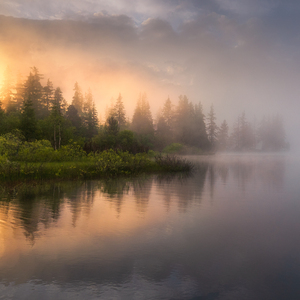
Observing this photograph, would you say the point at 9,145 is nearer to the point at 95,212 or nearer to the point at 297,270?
the point at 95,212

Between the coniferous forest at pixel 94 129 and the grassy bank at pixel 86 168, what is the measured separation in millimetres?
2456

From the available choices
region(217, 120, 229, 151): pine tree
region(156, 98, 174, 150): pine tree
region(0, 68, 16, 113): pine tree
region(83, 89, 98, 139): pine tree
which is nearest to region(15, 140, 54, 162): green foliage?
region(83, 89, 98, 139): pine tree

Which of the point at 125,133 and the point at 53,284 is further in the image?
the point at 125,133

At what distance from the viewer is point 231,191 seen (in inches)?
882

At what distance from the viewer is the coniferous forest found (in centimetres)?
3559

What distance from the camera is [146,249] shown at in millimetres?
9078

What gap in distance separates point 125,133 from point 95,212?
53.4 m

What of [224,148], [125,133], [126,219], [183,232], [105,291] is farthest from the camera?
[224,148]

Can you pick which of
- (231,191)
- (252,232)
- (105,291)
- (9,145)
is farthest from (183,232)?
(9,145)

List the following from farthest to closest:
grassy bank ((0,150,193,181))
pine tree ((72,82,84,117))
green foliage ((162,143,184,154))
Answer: pine tree ((72,82,84,117)), green foliage ((162,143,184,154)), grassy bank ((0,150,193,181))

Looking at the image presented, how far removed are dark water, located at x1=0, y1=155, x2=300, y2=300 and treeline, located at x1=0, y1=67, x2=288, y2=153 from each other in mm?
27110

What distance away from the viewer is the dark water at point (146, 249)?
6727mm

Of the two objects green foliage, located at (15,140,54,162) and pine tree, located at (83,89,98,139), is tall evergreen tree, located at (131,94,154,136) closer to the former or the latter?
pine tree, located at (83,89,98,139)

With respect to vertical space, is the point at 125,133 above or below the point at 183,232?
above
